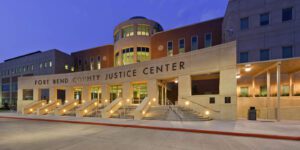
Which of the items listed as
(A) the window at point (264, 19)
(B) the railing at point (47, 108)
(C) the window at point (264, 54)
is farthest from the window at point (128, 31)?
(C) the window at point (264, 54)

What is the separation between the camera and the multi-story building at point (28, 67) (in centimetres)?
4186

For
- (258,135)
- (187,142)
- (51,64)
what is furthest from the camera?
(51,64)

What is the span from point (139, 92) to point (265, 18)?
65.4ft

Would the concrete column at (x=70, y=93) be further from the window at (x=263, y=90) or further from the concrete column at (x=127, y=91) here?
the window at (x=263, y=90)

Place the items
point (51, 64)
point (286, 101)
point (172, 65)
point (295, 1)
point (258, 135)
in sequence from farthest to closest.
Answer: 1. point (51, 64)
2. point (295, 1)
3. point (172, 65)
4. point (286, 101)
5. point (258, 135)

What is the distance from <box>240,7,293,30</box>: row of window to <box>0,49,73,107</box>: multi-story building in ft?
133

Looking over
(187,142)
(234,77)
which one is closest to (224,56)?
(234,77)

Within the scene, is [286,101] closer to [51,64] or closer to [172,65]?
Result: [172,65]

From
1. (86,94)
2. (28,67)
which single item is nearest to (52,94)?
(86,94)

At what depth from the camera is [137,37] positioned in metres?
31.3

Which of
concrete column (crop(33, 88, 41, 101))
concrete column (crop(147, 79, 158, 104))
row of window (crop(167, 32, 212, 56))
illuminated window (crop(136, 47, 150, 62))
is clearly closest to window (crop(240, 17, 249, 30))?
row of window (crop(167, 32, 212, 56))

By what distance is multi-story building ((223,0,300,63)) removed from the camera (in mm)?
20391

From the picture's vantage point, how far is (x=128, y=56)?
3136 cm

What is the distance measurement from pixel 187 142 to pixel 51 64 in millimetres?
44387
